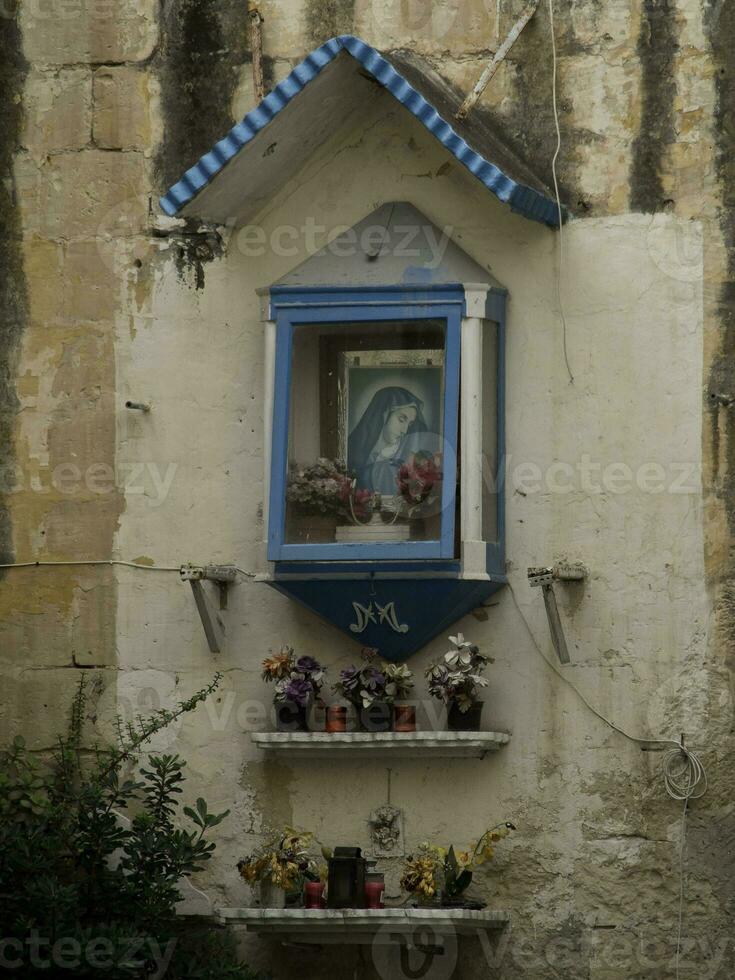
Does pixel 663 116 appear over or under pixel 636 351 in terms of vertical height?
over

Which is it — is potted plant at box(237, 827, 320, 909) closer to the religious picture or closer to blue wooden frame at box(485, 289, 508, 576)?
blue wooden frame at box(485, 289, 508, 576)

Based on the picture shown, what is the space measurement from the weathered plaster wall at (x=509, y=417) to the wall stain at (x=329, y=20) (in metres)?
0.01

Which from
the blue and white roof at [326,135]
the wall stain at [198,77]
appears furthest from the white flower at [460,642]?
the wall stain at [198,77]

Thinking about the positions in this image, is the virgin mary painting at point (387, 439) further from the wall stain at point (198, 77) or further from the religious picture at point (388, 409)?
the wall stain at point (198, 77)

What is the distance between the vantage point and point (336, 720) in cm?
723

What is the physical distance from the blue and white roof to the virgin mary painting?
814 millimetres

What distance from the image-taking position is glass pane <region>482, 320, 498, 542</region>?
7.25 metres

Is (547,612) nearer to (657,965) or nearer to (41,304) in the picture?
(657,965)

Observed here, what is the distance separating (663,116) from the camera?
7.43m

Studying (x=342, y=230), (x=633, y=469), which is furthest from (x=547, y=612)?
(x=342, y=230)

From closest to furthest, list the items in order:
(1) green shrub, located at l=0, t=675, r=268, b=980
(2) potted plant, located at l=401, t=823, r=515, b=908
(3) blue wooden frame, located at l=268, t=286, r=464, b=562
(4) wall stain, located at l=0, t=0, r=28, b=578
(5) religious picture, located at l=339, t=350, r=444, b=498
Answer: (1) green shrub, located at l=0, t=675, r=268, b=980, (2) potted plant, located at l=401, t=823, r=515, b=908, (3) blue wooden frame, located at l=268, t=286, r=464, b=562, (5) religious picture, located at l=339, t=350, r=444, b=498, (4) wall stain, located at l=0, t=0, r=28, b=578

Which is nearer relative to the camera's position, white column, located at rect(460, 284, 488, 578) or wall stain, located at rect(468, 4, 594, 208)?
white column, located at rect(460, 284, 488, 578)

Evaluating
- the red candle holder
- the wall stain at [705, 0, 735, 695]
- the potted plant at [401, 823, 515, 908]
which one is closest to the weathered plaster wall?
the wall stain at [705, 0, 735, 695]

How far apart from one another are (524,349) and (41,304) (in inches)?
73.2
